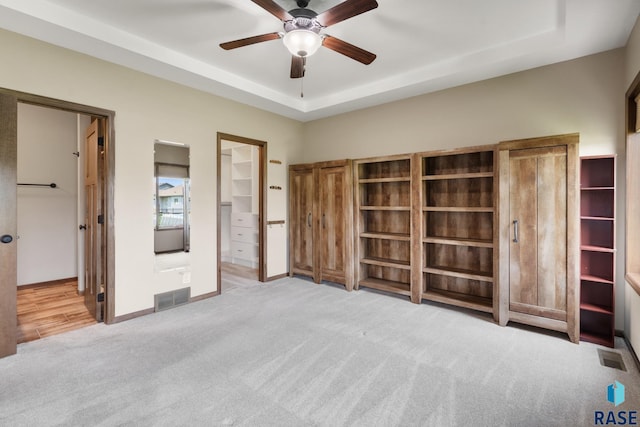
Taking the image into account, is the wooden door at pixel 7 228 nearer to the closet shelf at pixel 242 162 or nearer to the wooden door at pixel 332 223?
the wooden door at pixel 332 223

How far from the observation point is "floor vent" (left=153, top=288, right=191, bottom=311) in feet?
11.9

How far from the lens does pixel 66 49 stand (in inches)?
118

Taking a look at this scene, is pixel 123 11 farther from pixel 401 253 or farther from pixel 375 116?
pixel 401 253

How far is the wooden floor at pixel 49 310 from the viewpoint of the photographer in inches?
122

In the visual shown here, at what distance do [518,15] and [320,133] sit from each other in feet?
10.6

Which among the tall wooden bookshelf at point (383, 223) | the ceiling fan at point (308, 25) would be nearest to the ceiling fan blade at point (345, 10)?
the ceiling fan at point (308, 25)

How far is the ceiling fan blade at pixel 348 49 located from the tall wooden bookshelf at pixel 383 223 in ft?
5.41

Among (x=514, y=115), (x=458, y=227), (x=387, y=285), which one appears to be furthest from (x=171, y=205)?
(x=514, y=115)

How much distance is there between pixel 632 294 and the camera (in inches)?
105

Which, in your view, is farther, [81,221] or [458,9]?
[81,221]

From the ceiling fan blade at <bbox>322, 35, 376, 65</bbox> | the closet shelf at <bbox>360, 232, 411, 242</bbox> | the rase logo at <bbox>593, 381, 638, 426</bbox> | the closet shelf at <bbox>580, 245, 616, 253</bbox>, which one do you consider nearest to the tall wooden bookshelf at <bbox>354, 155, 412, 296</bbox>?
the closet shelf at <bbox>360, 232, 411, 242</bbox>

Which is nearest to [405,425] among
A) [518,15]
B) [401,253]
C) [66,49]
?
[401,253]

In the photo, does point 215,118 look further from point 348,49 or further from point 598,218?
point 598,218

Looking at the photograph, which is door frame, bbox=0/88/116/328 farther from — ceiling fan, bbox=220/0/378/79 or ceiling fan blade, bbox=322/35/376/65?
ceiling fan blade, bbox=322/35/376/65
